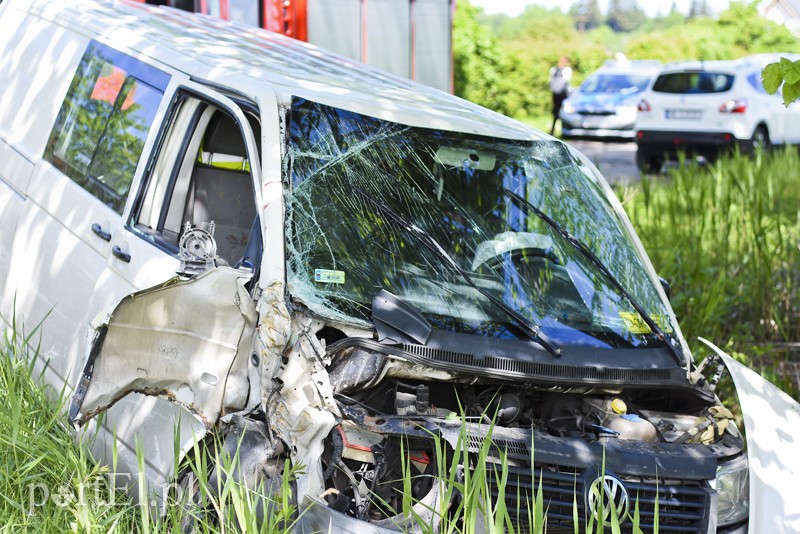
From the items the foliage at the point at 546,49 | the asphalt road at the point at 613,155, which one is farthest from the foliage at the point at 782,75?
the foliage at the point at 546,49

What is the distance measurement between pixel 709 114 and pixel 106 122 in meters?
13.7

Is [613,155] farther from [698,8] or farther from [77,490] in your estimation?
[698,8]

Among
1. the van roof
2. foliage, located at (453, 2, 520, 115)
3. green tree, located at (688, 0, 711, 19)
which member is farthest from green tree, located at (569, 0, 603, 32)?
the van roof

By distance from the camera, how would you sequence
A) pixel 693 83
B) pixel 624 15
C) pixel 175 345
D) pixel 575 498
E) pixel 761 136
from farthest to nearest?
pixel 624 15 < pixel 693 83 < pixel 761 136 < pixel 175 345 < pixel 575 498

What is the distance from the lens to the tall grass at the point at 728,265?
6.84 metres

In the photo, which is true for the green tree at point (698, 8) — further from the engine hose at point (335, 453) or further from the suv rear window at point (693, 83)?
the engine hose at point (335, 453)

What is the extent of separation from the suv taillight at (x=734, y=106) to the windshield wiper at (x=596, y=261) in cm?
1328

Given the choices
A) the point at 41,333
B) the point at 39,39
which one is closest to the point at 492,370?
the point at 41,333

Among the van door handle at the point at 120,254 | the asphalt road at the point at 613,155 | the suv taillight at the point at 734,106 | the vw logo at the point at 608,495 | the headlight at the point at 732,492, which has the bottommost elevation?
the asphalt road at the point at 613,155

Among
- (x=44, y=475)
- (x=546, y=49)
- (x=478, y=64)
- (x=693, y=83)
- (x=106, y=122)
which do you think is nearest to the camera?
(x=44, y=475)

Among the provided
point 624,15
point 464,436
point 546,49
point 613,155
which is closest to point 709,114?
point 613,155

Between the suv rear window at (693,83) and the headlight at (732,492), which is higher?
the suv rear window at (693,83)

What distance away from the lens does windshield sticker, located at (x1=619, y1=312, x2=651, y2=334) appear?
4.18m

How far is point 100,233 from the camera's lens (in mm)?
4273
